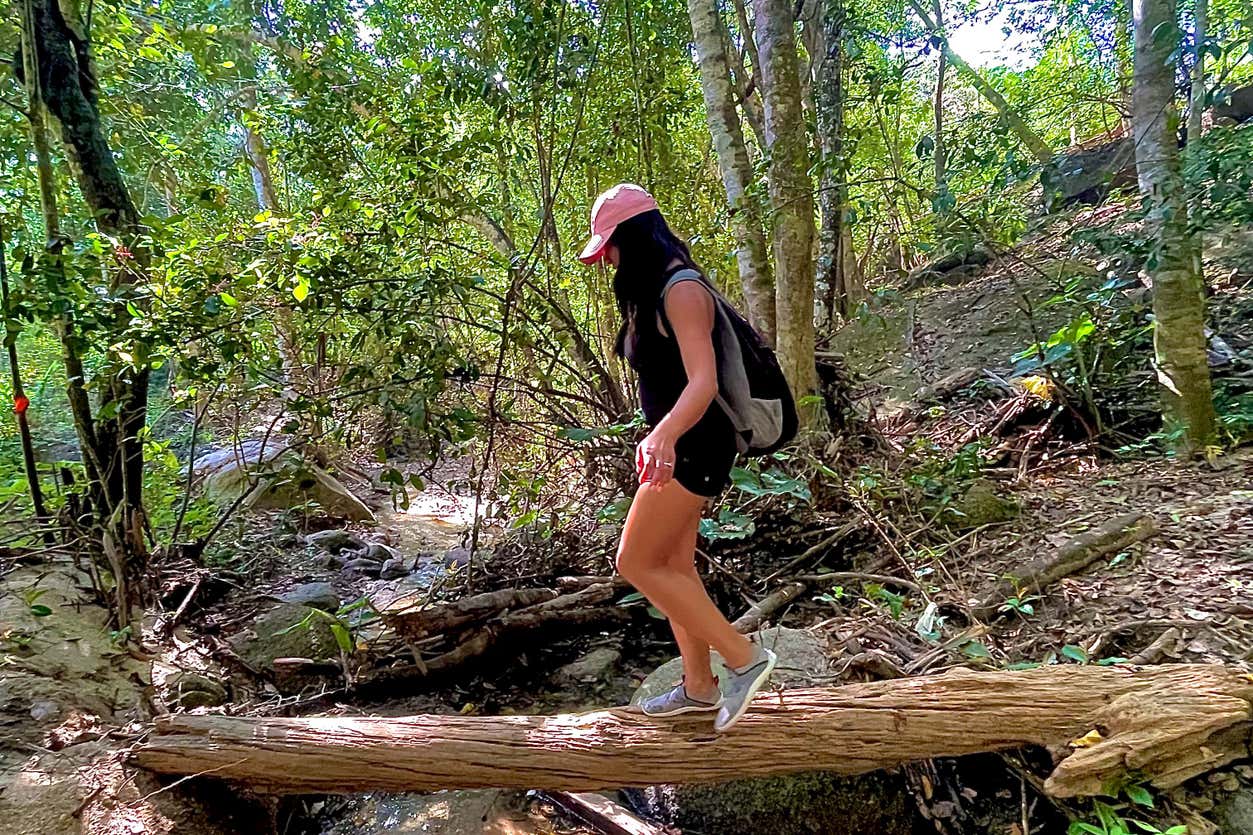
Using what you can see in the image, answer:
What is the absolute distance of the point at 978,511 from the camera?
4316mm

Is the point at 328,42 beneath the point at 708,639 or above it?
above

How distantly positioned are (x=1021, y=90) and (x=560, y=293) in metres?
9.39

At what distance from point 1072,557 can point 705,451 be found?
8.34ft

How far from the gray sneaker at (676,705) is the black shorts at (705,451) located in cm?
85

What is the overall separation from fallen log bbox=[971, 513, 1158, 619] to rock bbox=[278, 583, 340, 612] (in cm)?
410

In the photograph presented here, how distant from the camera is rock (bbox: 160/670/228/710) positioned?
3402 mm

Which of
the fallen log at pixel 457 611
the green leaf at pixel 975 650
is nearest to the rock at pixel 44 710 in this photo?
the fallen log at pixel 457 611

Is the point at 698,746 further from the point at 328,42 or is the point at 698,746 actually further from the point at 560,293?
the point at 328,42

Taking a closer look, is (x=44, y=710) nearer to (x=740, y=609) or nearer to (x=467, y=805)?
(x=467, y=805)

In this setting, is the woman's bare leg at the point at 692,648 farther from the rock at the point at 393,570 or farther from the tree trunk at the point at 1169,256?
the rock at the point at 393,570

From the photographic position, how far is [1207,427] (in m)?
4.27

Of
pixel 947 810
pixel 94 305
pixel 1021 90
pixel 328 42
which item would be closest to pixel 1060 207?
pixel 947 810

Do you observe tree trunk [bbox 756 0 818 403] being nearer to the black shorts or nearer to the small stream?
the small stream

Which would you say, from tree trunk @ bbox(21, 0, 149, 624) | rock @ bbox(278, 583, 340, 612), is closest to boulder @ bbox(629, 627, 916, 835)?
rock @ bbox(278, 583, 340, 612)
